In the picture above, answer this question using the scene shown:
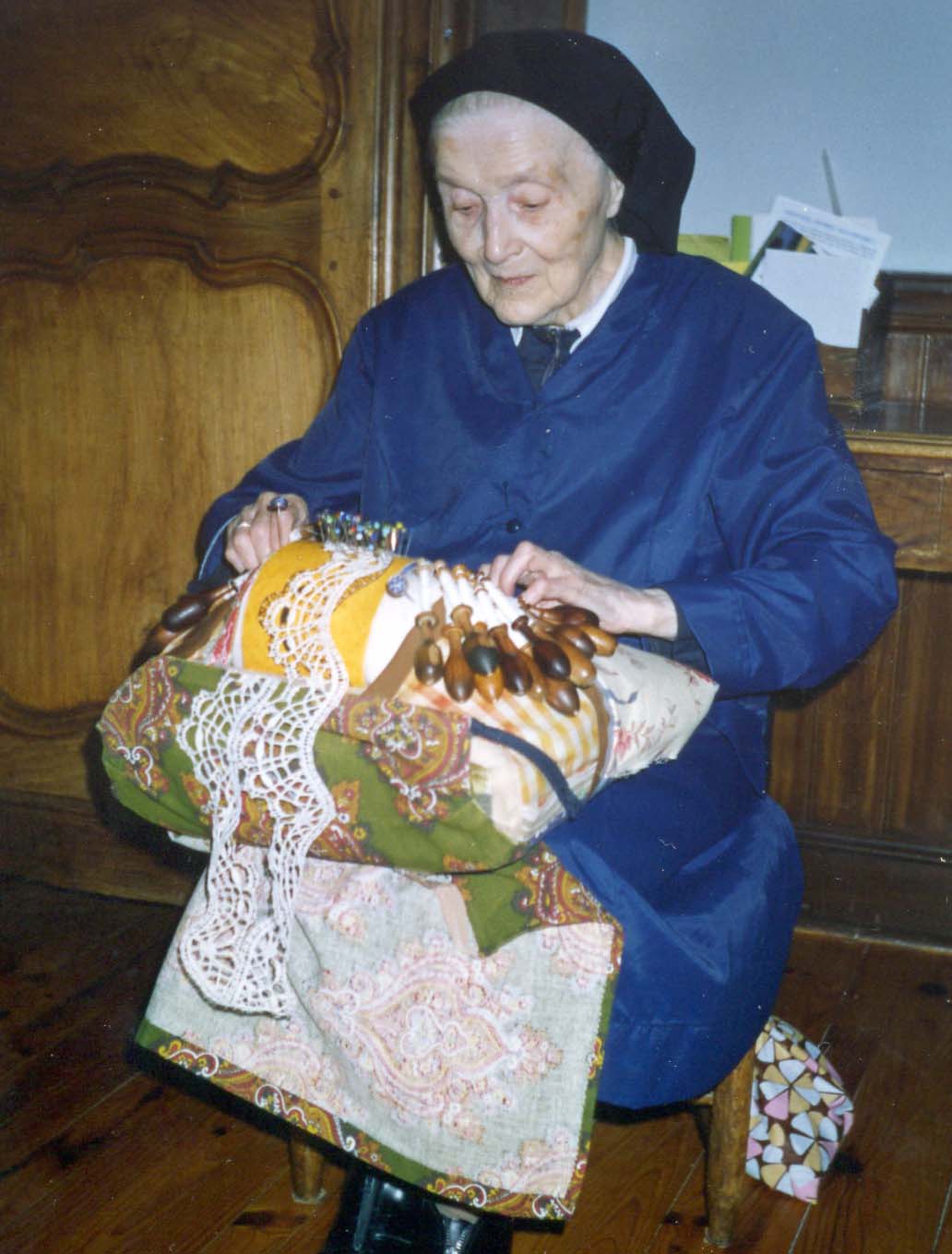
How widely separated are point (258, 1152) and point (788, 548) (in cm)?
96

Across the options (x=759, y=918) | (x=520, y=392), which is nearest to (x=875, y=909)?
(x=759, y=918)

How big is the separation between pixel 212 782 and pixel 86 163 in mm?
1260

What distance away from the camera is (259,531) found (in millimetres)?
1288

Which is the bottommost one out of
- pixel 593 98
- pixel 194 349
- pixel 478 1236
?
pixel 478 1236

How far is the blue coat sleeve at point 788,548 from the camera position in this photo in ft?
3.84

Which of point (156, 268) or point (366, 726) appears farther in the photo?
point (156, 268)

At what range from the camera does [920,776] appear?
6.81 feet

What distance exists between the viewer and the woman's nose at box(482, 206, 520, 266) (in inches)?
50.1

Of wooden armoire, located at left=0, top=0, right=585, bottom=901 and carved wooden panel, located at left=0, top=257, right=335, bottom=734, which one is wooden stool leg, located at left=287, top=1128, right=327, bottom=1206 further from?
carved wooden panel, located at left=0, top=257, right=335, bottom=734

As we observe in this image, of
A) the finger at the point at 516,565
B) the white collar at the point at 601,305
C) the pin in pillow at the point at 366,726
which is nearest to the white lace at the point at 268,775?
the pin in pillow at the point at 366,726

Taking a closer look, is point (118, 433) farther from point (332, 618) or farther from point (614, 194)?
point (332, 618)

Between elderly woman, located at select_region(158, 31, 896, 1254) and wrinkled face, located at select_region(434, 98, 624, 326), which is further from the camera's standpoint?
wrinkled face, located at select_region(434, 98, 624, 326)

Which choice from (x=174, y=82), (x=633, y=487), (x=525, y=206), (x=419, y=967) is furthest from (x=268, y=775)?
(x=174, y=82)

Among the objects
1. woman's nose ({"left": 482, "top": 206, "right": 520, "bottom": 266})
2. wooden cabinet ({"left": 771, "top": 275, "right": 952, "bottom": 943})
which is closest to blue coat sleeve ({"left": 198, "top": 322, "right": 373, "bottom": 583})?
woman's nose ({"left": 482, "top": 206, "right": 520, "bottom": 266})
